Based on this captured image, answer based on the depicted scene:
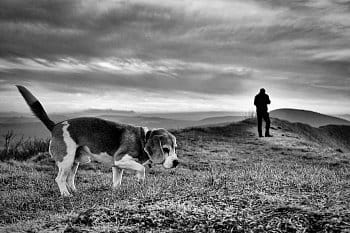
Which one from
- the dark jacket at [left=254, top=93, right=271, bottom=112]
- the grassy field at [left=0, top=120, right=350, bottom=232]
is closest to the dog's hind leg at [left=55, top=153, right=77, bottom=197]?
the grassy field at [left=0, top=120, right=350, bottom=232]

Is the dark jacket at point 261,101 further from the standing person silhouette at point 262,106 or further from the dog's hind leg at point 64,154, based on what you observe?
the dog's hind leg at point 64,154

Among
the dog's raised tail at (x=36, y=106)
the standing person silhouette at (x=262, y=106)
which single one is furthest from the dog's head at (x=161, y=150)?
the standing person silhouette at (x=262, y=106)

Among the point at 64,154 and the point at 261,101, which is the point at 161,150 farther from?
the point at 261,101

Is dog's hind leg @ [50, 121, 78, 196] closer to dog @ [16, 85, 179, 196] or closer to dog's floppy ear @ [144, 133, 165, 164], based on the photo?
dog @ [16, 85, 179, 196]

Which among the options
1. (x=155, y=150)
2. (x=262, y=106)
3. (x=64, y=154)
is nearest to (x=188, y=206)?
(x=155, y=150)

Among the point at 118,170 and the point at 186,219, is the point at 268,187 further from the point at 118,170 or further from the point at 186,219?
the point at 118,170

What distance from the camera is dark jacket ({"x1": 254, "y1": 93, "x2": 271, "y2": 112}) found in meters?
24.2

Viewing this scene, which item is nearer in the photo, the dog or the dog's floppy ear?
the dog

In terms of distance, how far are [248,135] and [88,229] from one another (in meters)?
19.6

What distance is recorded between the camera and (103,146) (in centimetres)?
948

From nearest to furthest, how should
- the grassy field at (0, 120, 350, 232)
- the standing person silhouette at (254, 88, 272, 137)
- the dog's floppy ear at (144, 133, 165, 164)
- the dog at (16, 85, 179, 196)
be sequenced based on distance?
the grassy field at (0, 120, 350, 232) → the dog at (16, 85, 179, 196) → the dog's floppy ear at (144, 133, 165, 164) → the standing person silhouette at (254, 88, 272, 137)

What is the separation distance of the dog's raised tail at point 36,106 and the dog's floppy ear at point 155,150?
8.36ft

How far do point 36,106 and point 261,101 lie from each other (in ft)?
55.0

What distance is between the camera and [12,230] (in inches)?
211
